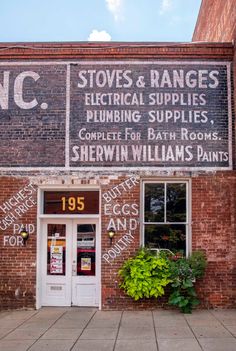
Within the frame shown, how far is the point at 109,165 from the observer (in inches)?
458

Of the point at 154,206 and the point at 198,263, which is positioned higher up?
the point at 154,206

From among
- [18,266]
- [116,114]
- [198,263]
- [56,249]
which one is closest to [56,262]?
[56,249]

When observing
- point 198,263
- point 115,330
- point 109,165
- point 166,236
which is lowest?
point 115,330

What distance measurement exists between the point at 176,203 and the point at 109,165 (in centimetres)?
196

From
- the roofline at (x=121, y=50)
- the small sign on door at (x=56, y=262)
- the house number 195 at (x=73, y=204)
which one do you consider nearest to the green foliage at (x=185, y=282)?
the house number 195 at (x=73, y=204)

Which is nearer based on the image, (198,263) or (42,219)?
(198,263)

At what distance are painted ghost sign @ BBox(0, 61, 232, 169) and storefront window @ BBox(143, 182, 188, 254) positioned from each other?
0.72 meters

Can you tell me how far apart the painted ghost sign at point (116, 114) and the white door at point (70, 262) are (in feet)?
5.53

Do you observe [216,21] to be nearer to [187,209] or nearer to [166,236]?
[187,209]

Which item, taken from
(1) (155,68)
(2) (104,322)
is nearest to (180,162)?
(1) (155,68)

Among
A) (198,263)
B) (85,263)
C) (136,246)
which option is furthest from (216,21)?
(85,263)

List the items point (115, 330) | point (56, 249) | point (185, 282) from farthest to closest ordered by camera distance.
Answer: point (56, 249), point (185, 282), point (115, 330)

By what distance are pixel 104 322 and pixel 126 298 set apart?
1472mm

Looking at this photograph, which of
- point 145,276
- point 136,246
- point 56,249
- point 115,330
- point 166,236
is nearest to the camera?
point 115,330
